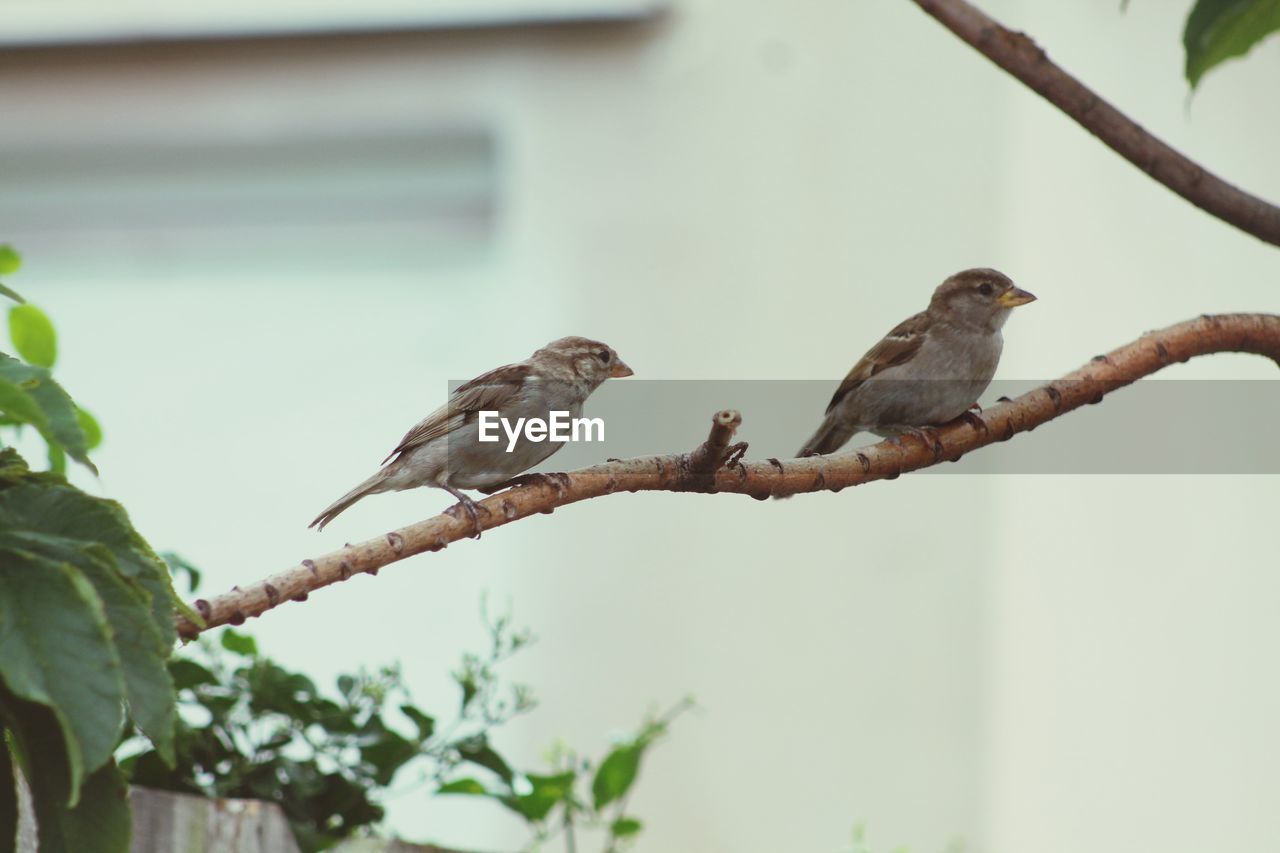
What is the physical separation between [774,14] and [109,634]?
8.66ft

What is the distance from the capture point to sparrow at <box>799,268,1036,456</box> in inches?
56.9

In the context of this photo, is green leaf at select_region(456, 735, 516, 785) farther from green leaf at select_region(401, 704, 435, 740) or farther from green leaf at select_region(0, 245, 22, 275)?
green leaf at select_region(0, 245, 22, 275)

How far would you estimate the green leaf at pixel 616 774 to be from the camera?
1801 mm

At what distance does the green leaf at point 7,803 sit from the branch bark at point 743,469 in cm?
15

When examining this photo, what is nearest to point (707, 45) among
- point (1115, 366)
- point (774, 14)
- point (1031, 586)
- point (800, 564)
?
point (774, 14)

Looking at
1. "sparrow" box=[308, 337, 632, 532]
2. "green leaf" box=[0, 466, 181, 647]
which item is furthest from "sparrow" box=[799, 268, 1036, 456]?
"green leaf" box=[0, 466, 181, 647]

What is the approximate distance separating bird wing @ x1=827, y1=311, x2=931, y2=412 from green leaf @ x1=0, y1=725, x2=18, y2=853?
96 cm

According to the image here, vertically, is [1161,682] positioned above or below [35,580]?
below

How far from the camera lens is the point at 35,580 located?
0.76 m

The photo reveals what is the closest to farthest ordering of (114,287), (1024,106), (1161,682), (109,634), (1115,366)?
1. (109,634)
2. (1115,366)
3. (1161,682)
4. (1024,106)
5. (114,287)

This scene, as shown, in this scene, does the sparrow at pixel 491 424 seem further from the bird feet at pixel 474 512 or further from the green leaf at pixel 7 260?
the green leaf at pixel 7 260

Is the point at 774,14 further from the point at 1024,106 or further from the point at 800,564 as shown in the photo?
the point at 800,564

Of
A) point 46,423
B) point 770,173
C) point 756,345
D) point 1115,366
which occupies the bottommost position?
point 46,423

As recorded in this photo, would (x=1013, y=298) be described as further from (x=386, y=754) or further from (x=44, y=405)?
(x=44, y=405)
